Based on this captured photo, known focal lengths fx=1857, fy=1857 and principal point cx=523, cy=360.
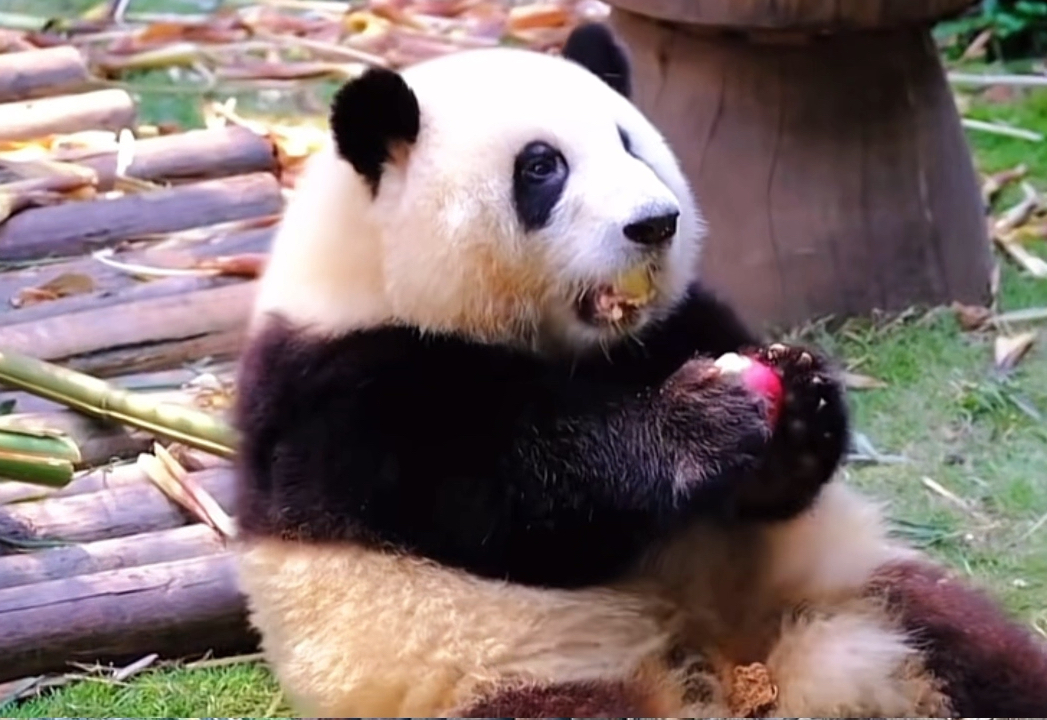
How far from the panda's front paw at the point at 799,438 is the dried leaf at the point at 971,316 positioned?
1.76 metres

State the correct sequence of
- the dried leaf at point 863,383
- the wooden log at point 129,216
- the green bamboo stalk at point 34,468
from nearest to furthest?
1. the green bamboo stalk at point 34,468
2. the dried leaf at point 863,383
3. the wooden log at point 129,216

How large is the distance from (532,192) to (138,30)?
4540 millimetres

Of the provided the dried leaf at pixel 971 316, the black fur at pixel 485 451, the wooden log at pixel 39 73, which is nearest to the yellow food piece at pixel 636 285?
the black fur at pixel 485 451

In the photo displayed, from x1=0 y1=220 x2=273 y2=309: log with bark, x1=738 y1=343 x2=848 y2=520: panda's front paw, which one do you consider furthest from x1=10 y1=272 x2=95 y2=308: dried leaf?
x1=738 y1=343 x2=848 y2=520: panda's front paw

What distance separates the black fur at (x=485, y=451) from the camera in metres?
2.32

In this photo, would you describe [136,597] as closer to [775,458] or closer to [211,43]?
[775,458]

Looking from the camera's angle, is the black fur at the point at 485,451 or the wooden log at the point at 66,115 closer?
the black fur at the point at 485,451

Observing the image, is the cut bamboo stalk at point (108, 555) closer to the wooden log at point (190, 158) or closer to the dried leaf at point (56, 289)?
the dried leaf at point (56, 289)

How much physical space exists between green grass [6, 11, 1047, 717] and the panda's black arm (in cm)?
71

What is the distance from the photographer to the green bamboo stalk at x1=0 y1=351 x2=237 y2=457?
3.53 meters

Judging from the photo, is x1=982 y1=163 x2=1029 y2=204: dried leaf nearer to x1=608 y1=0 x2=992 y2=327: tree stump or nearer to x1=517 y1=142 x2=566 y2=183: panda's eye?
x1=608 y1=0 x2=992 y2=327: tree stump

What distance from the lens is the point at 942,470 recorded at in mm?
3656

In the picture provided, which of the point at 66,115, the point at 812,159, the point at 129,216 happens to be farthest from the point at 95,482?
the point at 66,115

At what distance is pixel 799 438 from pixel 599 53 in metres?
0.66
